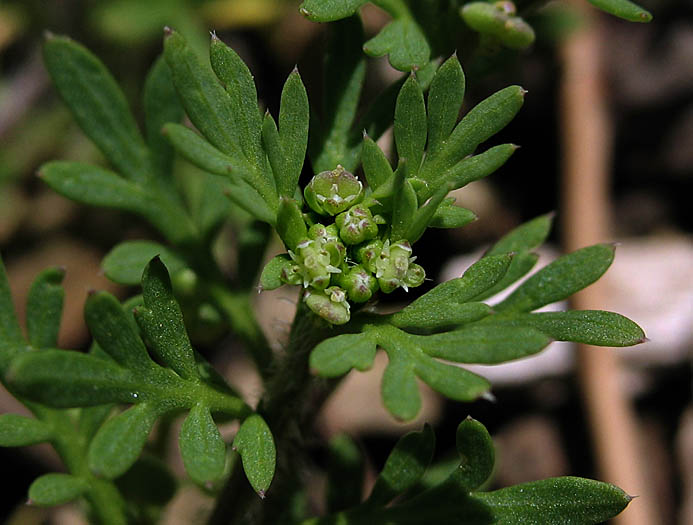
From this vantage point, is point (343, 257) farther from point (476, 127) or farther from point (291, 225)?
point (476, 127)

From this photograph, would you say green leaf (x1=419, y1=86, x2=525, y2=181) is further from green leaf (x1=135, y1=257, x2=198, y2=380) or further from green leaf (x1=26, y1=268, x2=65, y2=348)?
green leaf (x1=26, y1=268, x2=65, y2=348)

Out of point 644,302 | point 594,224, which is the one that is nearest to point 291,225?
point 594,224

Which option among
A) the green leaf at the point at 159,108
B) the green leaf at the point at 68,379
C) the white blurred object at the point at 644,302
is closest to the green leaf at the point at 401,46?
the green leaf at the point at 159,108

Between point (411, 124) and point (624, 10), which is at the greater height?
point (624, 10)

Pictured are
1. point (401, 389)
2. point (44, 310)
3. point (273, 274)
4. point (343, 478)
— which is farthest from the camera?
point (343, 478)

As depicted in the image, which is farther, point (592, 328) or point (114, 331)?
point (592, 328)

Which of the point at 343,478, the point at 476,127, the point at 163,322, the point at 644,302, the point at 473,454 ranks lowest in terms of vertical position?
the point at 644,302

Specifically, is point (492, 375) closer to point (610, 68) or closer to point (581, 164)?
point (581, 164)
